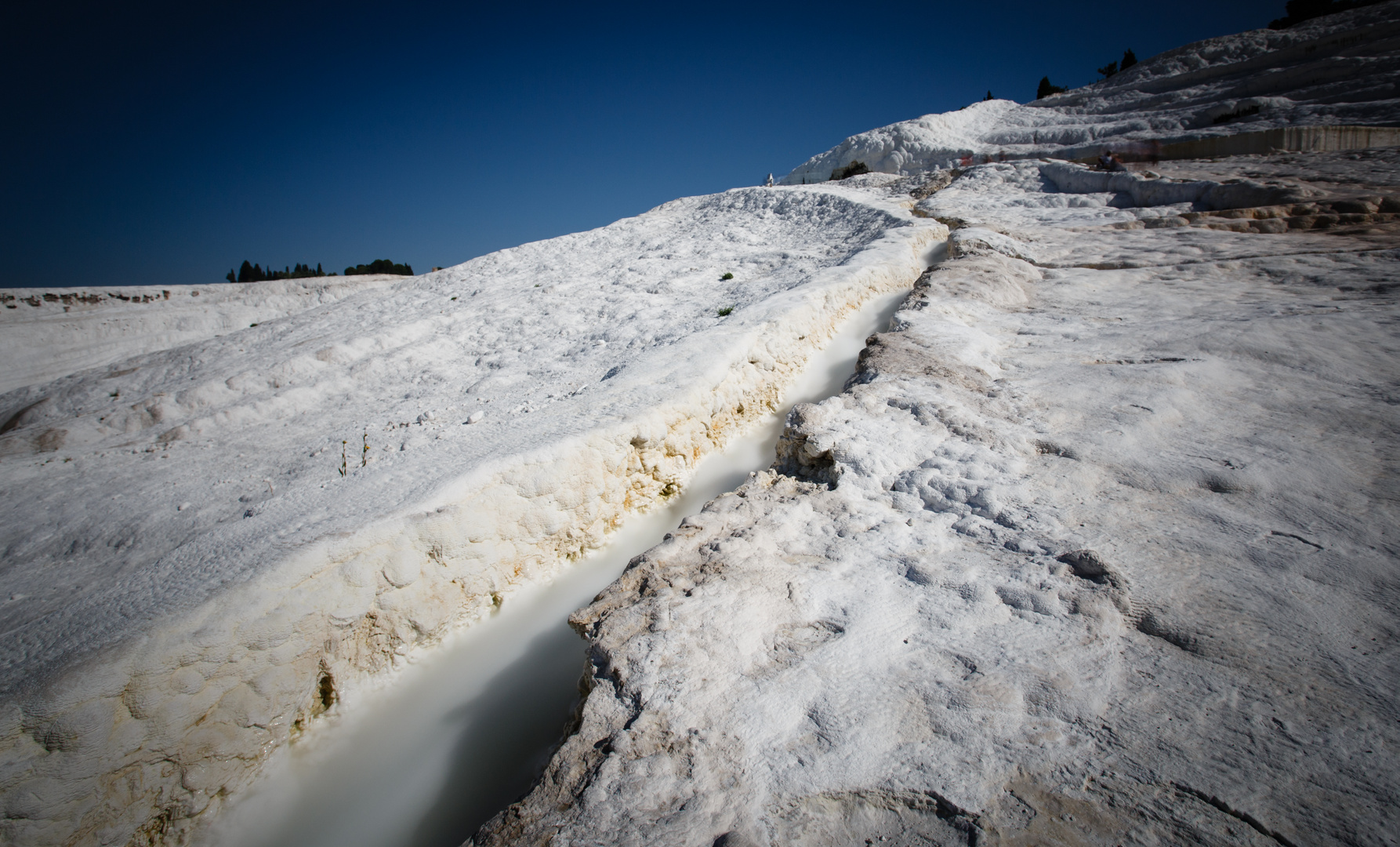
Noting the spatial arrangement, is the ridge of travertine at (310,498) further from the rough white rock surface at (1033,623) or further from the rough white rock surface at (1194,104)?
the rough white rock surface at (1194,104)

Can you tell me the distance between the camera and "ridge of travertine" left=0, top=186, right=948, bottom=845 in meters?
2.24

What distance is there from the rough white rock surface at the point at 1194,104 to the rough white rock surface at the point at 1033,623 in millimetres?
14383

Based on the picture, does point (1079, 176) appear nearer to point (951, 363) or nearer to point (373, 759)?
point (951, 363)

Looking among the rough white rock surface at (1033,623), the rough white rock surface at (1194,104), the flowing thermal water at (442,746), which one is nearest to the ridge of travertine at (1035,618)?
the rough white rock surface at (1033,623)

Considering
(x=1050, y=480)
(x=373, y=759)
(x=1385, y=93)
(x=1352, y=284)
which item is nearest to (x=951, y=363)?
(x=1050, y=480)

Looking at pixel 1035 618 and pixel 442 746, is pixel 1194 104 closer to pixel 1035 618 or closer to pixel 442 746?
pixel 1035 618

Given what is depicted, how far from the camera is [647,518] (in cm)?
408

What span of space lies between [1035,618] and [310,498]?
4.21 metres

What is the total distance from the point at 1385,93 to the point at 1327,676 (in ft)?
62.9

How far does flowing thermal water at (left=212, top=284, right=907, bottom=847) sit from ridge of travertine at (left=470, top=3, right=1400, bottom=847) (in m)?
0.86

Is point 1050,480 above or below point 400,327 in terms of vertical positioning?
below

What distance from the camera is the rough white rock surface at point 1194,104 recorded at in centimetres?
1276

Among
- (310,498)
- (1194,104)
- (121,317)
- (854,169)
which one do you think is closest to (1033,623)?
(310,498)

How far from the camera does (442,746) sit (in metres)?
2.71
